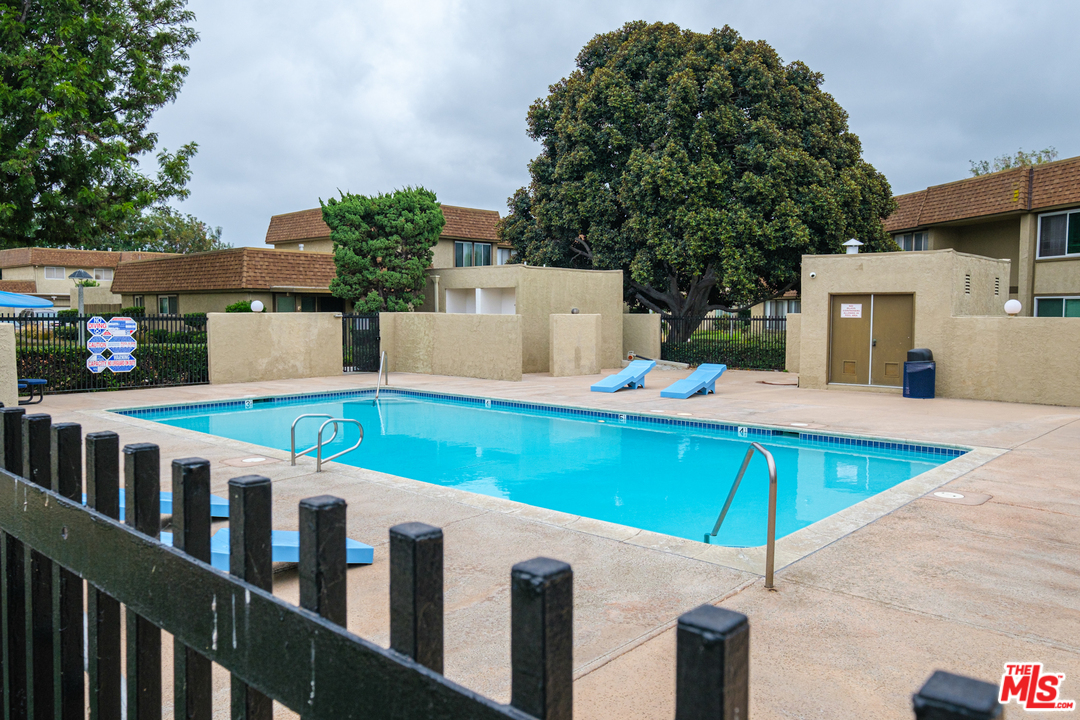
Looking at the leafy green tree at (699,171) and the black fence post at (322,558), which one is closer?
the black fence post at (322,558)

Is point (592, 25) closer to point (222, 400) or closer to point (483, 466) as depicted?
point (222, 400)

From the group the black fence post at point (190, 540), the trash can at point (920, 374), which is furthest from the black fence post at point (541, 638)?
the trash can at point (920, 374)

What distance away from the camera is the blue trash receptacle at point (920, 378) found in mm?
15188

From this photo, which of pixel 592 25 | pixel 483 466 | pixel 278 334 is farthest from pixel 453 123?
pixel 483 466

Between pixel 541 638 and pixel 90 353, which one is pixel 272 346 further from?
pixel 541 638

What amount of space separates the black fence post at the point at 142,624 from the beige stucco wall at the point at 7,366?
11.2m

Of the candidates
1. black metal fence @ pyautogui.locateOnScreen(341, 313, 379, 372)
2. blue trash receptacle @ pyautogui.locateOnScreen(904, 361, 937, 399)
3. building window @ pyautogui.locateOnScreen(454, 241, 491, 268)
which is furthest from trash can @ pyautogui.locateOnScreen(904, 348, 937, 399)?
building window @ pyautogui.locateOnScreen(454, 241, 491, 268)

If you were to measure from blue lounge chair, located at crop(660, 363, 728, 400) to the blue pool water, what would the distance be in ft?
8.02

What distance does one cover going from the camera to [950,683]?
26.2 inches

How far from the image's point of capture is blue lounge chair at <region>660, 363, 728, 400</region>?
615 inches

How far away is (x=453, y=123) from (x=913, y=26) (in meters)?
18.4

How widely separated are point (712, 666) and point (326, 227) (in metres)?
36.9

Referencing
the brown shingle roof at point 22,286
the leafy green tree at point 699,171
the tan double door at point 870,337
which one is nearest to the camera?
the tan double door at point 870,337

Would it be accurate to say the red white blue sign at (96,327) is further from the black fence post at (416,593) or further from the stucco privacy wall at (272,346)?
the black fence post at (416,593)
